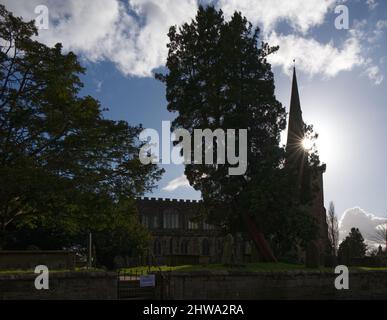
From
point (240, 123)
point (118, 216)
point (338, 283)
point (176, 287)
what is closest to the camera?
point (176, 287)

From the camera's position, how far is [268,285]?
2066 centimetres

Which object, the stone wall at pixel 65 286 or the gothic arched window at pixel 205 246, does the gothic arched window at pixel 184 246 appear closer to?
the gothic arched window at pixel 205 246

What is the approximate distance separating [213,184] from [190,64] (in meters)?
7.68

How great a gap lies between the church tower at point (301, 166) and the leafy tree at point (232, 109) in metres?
1.89

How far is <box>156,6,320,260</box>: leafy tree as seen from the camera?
87.6 ft

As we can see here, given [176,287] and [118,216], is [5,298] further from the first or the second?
[118,216]

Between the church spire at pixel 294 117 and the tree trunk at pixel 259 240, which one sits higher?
the church spire at pixel 294 117

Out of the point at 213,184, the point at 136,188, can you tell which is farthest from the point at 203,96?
the point at 136,188

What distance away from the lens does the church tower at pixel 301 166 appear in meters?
28.8

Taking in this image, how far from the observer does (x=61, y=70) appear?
850 inches

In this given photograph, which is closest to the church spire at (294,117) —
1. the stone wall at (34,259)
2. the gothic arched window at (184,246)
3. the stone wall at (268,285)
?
→ the stone wall at (268,285)
